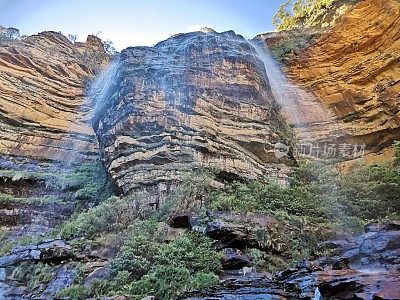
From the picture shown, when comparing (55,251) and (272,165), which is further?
(272,165)

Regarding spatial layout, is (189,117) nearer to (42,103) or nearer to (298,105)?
(298,105)

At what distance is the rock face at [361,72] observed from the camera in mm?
18156

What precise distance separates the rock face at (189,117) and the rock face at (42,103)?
119 inches

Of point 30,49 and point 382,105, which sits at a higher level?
point 30,49

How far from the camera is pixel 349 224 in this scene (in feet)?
41.2

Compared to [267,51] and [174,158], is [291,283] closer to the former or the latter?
[174,158]

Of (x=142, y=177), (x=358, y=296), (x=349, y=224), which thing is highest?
(x=142, y=177)

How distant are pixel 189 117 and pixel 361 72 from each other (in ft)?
32.0

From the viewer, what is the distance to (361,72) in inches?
790

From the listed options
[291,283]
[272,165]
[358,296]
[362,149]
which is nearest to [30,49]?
[272,165]

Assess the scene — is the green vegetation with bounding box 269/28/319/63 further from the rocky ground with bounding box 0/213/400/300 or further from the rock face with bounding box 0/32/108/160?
the rocky ground with bounding box 0/213/400/300

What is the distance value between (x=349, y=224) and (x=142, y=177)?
723cm

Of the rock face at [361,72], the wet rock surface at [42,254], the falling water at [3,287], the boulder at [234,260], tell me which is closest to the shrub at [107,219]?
the wet rock surface at [42,254]

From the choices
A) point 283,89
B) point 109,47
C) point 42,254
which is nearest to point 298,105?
point 283,89
